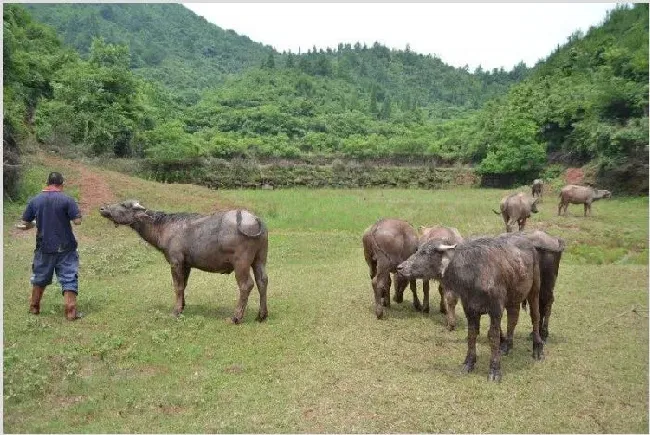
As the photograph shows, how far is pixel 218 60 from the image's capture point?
14300 cm

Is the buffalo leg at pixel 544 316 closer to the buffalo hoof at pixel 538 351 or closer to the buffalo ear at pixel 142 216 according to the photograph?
the buffalo hoof at pixel 538 351

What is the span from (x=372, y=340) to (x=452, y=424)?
2836 mm

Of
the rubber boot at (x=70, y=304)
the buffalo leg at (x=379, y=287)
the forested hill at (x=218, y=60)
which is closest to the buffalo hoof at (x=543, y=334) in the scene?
the buffalo leg at (x=379, y=287)

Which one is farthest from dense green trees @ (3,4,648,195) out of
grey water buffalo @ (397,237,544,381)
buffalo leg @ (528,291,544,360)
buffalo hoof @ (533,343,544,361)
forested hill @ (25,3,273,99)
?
grey water buffalo @ (397,237,544,381)

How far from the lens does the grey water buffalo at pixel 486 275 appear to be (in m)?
6.86

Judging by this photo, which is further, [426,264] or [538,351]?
[538,351]

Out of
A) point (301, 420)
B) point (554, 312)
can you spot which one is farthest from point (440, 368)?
point (554, 312)

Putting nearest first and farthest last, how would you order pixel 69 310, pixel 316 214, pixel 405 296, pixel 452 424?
pixel 452 424 < pixel 69 310 < pixel 405 296 < pixel 316 214

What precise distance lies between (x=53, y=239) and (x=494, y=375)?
6926 mm

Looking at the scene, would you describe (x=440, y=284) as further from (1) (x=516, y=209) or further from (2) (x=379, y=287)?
(1) (x=516, y=209)

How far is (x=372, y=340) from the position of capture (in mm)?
8367

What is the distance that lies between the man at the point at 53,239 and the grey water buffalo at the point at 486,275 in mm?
5367

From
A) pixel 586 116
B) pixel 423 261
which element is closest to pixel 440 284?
pixel 423 261

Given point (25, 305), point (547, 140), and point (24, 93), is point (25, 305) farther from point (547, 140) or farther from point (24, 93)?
point (547, 140)
